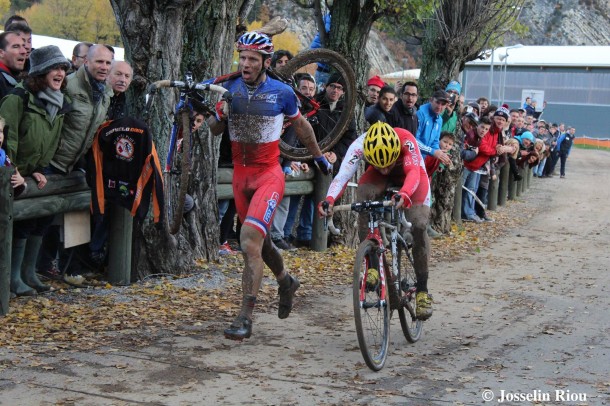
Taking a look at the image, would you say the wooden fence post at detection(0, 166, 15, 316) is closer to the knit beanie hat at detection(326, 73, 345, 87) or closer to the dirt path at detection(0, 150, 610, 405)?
the dirt path at detection(0, 150, 610, 405)

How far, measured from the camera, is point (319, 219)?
41.8ft

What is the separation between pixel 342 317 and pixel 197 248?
7.68ft

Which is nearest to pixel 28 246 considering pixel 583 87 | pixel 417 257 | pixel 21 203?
pixel 21 203

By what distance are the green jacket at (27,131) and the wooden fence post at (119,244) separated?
3.28ft

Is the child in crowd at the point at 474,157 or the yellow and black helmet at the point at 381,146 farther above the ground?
the yellow and black helmet at the point at 381,146

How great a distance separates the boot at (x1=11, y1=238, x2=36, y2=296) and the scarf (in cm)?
111

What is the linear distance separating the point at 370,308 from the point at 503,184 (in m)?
14.7

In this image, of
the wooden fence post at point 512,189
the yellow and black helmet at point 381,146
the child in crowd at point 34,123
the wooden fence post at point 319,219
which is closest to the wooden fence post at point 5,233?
the child in crowd at point 34,123

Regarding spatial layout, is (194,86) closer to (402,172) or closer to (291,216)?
(402,172)

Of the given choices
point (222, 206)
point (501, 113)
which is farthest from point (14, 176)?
point (501, 113)

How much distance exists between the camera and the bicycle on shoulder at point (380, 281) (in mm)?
6805

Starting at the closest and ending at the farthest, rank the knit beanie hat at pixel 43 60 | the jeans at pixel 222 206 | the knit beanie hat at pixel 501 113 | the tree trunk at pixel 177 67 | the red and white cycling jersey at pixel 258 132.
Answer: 1. the red and white cycling jersey at pixel 258 132
2. the knit beanie hat at pixel 43 60
3. the tree trunk at pixel 177 67
4. the jeans at pixel 222 206
5. the knit beanie hat at pixel 501 113

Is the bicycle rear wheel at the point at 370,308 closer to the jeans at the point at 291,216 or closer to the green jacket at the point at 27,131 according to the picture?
the green jacket at the point at 27,131

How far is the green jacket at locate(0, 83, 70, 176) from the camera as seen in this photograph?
26.9 ft
